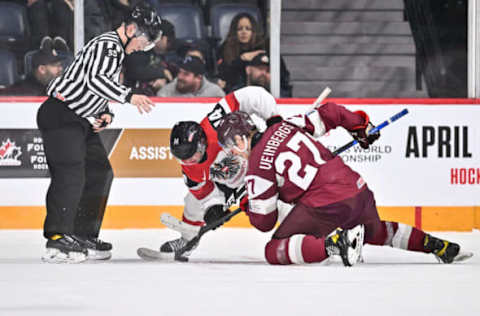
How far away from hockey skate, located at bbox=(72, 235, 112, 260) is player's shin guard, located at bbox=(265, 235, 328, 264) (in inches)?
33.2

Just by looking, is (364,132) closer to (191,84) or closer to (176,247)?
(176,247)

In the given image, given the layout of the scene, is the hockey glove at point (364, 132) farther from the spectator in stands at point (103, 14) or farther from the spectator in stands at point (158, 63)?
the spectator in stands at point (103, 14)

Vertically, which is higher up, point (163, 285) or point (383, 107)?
point (383, 107)

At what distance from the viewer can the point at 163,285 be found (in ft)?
7.72

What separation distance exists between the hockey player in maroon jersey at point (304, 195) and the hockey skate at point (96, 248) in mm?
803

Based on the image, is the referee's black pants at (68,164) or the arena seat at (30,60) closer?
the referee's black pants at (68,164)

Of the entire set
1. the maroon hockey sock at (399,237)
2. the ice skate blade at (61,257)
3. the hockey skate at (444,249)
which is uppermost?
the maroon hockey sock at (399,237)

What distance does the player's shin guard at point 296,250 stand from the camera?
9.33ft

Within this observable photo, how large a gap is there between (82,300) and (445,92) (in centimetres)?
322

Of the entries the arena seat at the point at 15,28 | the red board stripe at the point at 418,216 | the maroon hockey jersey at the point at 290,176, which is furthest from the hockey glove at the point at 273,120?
the arena seat at the point at 15,28

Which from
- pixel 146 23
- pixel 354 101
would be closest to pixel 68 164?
pixel 146 23

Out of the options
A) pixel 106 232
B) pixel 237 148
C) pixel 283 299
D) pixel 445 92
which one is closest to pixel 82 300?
pixel 283 299

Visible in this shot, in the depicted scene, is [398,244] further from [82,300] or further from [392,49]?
[392,49]

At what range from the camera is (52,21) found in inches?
184
